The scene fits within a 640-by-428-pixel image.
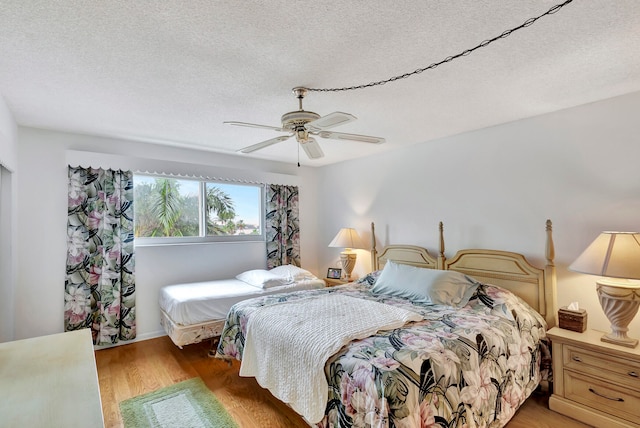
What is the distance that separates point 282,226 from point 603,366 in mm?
3691

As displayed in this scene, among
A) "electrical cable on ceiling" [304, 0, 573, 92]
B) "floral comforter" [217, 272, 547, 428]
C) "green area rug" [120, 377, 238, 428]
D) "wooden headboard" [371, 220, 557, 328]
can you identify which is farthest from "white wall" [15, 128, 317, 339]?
"wooden headboard" [371, 220, 557, 328]

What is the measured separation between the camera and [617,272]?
1.93 meters

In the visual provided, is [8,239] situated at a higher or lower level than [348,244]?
higher

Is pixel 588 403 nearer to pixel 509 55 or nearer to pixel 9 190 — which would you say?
pixel 509 55

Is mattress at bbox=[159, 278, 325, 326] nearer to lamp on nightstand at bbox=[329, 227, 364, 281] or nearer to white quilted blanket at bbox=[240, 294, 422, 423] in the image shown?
lamp on nightstand at bbox=[329, 227, 364, 281]

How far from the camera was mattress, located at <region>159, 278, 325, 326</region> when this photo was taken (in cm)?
305

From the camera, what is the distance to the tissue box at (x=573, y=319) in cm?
225

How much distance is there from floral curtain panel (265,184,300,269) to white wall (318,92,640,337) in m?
1.33

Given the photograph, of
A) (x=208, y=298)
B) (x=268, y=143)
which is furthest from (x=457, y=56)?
(x=208, y=298)

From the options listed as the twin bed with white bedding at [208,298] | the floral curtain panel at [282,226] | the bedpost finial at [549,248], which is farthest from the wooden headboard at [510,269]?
the floral curtain panel at [282,226]

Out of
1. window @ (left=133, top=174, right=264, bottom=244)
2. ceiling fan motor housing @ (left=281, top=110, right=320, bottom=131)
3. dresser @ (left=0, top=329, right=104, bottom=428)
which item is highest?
ceiling fan motor housing @ (left=281, top=110, right=320, bottom=131)

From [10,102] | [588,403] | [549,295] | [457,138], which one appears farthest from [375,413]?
[10,102]

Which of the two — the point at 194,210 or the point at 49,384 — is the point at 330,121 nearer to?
the point at 49,384

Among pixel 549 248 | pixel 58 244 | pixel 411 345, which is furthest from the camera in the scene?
pixel 58 244
